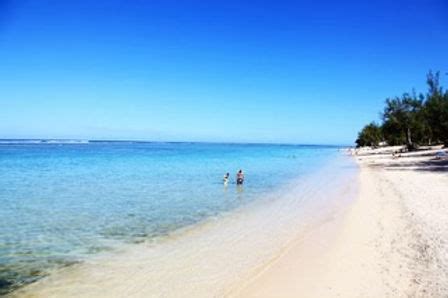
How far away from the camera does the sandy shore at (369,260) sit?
7.04 m

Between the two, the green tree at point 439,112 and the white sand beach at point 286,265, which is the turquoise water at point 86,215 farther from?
the green tree at point 439,112

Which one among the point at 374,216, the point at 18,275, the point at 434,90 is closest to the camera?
the point at 18,275

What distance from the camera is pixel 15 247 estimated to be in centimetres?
998

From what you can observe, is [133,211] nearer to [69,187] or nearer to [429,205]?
[69,187]

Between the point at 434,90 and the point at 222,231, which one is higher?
the point at 434,90

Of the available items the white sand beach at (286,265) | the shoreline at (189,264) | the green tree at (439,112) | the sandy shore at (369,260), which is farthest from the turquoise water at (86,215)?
the green tree at (439,112)

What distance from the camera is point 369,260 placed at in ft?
28.5

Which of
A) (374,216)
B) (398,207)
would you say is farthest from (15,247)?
(398,207)

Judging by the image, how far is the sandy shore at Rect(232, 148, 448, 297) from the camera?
704 cm

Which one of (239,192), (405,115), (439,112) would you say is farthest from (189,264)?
(405,115)

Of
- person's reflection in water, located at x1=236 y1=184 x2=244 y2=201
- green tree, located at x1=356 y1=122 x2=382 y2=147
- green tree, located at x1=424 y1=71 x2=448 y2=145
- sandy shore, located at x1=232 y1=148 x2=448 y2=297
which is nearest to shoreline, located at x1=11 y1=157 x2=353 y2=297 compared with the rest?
sandy shore, located at x1=232 y1=148 x2=448 y2=297

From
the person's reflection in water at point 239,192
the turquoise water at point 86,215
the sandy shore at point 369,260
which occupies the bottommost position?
the person's reflection in water at point 239,192

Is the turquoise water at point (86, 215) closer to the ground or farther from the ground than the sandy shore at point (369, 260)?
closer to the ground

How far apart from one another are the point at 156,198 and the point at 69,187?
24.1 feet
